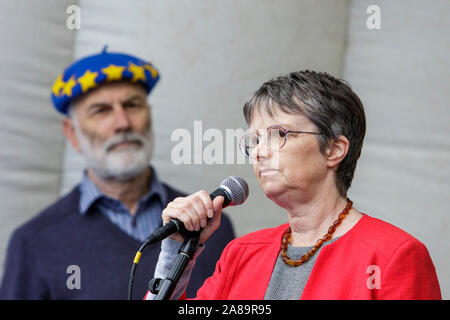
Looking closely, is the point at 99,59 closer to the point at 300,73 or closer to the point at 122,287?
the point at 122,287

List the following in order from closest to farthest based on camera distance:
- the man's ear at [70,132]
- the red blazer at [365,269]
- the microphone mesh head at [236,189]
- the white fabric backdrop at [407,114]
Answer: the red blazer at [365,269] → the microphone mesh head at [236,189] → the white fabric backdrop at [407,114] → the man's ear at [70,132]

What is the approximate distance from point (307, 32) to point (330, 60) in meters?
0.12

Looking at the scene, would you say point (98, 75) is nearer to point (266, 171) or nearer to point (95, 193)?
point (95, 193)

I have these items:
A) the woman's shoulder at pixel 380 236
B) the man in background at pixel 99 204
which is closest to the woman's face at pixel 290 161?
the woman's shoulder at pixel 380 236

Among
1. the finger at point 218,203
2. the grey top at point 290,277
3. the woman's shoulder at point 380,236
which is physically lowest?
the grey top at point 290,277

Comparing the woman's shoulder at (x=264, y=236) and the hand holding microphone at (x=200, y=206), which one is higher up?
the hand holding microphone at (x=200, y=206)

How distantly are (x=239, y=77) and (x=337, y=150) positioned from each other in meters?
0.67

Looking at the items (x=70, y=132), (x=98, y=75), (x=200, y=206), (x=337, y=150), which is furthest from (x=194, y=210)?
(x=70, y=132)

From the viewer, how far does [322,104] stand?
93 cm

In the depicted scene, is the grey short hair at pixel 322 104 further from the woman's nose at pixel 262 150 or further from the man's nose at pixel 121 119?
the man's nose at pixel 121 119

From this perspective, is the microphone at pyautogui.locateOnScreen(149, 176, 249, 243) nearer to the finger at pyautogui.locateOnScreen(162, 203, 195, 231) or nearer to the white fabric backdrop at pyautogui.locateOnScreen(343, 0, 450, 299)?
the finger at pyautogui.locateOnScreen(162, 203, 195, 231)

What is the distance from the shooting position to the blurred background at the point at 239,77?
52.3 inches

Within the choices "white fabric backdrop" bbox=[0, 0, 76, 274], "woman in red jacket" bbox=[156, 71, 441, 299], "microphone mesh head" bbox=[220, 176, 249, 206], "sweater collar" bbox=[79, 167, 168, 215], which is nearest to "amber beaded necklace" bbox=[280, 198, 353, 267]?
"woman in red jacket" bbox=[156, 71, 441, 299]

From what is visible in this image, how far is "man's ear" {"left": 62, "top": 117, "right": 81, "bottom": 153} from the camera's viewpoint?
182 cm
